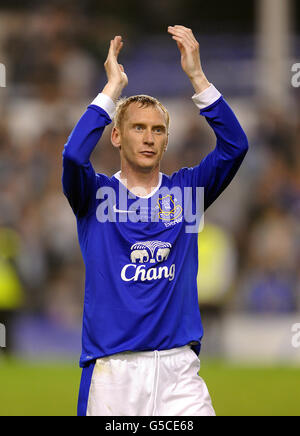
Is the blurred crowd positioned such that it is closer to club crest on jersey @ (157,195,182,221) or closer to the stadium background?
A: the stadium background

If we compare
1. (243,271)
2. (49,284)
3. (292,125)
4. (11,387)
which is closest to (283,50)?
(292,125)

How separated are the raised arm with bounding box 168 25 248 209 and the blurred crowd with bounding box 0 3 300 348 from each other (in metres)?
7.85

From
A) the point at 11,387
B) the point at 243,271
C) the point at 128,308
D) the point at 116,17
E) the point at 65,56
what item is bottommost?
the point at 11,387

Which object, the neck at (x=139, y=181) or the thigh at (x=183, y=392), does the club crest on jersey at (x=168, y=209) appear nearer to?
the neck at (x=139, y=181)

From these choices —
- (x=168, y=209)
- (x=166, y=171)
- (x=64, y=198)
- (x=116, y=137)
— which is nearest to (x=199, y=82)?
(x=116, y=137)

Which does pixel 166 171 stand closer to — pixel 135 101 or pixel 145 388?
pixel 135 101

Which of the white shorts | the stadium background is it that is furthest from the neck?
the stadium background

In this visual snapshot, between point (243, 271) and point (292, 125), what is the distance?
3318 mm

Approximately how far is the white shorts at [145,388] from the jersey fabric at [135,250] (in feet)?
0.20

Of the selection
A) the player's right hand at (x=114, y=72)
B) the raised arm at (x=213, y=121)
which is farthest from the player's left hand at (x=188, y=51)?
the player's right hand at (x=114, y=72)

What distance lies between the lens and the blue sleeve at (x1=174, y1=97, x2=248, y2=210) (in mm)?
4508

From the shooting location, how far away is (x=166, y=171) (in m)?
13.5

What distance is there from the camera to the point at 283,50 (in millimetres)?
16609
